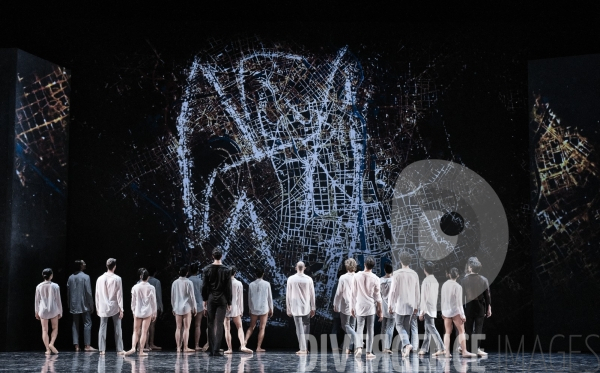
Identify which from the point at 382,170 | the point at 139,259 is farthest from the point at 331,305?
the point at 139,259

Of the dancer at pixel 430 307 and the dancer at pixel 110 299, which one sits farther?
the dancer at pixel 110 299

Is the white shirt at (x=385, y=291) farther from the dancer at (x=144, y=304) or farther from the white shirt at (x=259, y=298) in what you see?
the dancer at (x=144, y=304)

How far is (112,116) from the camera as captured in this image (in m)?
15.6

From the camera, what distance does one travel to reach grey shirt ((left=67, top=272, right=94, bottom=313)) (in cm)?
1365

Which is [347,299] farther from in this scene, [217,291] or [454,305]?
[217,291]

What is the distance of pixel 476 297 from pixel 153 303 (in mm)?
5155

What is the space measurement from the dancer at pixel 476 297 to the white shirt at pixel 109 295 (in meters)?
5.53

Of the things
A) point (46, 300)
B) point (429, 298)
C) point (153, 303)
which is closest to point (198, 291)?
point (153, 303)

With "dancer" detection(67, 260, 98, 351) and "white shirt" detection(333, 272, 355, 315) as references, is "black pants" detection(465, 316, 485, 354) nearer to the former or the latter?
"white shirt" detection(333, 272, 355, 315)

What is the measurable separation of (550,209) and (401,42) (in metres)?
4.52

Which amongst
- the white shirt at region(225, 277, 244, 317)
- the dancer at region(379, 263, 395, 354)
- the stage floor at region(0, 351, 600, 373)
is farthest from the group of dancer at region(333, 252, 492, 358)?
the white shirt at region(225, 277, 244, 317)

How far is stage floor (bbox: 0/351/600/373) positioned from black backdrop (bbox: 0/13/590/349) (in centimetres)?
282

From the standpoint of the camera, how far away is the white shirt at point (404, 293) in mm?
11461

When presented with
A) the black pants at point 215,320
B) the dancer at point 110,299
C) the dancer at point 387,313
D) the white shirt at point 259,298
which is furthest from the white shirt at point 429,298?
the dancer at point 110,299
